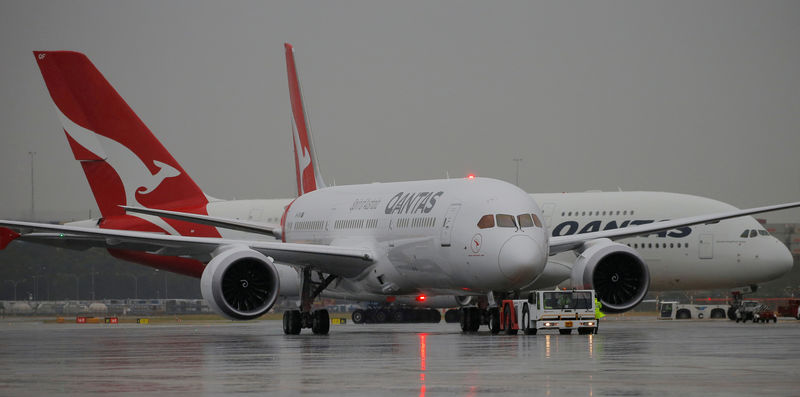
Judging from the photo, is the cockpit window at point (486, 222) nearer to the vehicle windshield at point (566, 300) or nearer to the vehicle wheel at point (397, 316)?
the vehicle windshield at point (566, 300)

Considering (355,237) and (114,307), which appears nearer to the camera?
(355,237)

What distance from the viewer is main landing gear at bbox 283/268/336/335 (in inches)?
1507

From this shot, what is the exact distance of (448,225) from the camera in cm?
3459

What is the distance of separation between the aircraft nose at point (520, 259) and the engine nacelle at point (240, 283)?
6.17m

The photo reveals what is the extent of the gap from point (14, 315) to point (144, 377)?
67.4 metres

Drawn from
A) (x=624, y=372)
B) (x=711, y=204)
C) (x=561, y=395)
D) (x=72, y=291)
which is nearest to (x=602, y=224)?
(x=711, y=204)

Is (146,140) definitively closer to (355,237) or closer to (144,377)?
(355,237)

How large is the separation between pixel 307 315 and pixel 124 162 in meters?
14.3

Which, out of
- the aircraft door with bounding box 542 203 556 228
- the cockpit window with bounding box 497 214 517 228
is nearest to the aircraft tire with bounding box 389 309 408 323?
the aircraft door with bounding box 542 203 556 228

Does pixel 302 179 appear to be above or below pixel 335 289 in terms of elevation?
above

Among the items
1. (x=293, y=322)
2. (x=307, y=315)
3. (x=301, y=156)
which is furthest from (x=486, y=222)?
(x=301, y=156)

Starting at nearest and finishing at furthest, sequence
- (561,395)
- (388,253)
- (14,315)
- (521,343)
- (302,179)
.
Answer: (561,395) < (521,343) < (388,253) < (302,179) < (14,315)

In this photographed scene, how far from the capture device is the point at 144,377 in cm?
1959

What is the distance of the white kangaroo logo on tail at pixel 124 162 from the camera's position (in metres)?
49.0
